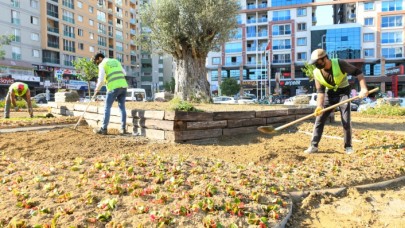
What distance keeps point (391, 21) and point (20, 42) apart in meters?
55.0

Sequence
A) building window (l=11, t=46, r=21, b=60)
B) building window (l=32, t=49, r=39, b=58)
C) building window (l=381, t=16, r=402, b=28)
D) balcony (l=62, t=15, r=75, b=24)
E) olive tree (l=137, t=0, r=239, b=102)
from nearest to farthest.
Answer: olive tree (l=137, t=0, r=239, b=102) → building window (l=11, t=46, r=21, b=60) → building window (l=32, t=49, r=39, b=58) → balcony (l=62, t=15, r=75, b=24) → building window (l=381, t=16, r=402, b=28)

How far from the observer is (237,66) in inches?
2261

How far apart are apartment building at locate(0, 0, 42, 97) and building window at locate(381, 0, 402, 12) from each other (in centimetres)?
5254

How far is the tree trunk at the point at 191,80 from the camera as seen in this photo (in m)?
10.8

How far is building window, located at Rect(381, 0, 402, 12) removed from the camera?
165 feet

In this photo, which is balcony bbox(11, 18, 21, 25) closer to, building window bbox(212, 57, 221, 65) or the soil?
building window bbox(212, 57, 221, 65)

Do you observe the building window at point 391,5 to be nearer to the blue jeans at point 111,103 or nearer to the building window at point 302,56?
the building window at point 302,56

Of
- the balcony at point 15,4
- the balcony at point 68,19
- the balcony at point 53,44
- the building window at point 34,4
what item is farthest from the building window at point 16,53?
the balcony at point 68,19

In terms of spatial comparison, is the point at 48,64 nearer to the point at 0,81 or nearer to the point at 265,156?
the point at 0,81

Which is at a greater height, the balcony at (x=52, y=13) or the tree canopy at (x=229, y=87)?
the balcony at (x=52, y=13)

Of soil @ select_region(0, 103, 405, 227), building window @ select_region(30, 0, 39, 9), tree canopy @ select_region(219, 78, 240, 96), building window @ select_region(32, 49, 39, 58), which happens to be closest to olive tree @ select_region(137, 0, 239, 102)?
soil @ select_region(0, 103, 405, 227)

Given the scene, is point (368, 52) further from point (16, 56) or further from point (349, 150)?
point (349, 150)

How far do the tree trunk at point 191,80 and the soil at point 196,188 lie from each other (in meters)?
5.82

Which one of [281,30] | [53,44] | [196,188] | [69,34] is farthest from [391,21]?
[196,188]
